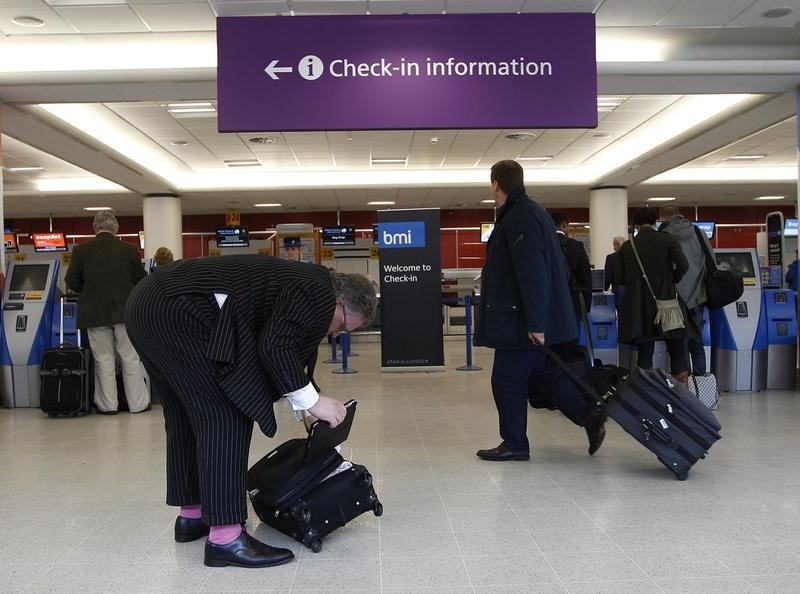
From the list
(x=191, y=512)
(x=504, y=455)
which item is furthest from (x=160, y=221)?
(x=191, y=512)

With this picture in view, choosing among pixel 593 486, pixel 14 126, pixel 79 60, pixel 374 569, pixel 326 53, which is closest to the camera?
pixel 374 569

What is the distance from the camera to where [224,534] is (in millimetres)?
2662

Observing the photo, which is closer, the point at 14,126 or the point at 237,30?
the point at 237,30

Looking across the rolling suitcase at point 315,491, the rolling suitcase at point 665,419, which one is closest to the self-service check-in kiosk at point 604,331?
the rolling suitcase at point 665,419

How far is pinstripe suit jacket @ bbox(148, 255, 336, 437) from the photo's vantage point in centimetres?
247

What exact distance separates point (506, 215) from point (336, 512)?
76.9 inches

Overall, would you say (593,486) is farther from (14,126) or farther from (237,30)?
(14,126)

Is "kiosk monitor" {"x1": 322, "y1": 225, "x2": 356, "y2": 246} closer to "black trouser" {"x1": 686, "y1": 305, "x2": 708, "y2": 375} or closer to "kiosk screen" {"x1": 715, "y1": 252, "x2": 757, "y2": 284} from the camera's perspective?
"kiosk screen" {"x1": 715, "y1": 252, "x2": 757, "y2": 284}

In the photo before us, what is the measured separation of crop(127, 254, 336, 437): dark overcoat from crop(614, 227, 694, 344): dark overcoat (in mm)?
3611

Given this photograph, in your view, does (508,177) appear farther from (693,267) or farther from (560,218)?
(693,267)

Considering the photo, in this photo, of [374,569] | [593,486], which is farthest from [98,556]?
[593,486]

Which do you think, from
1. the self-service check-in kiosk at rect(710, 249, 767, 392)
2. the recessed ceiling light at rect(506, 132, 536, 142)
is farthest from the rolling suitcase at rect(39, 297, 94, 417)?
the recessed ceiling light at rect(506, 132, 536, 142)

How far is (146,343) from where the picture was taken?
2.62 metres

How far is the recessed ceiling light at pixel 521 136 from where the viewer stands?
37.2ft
